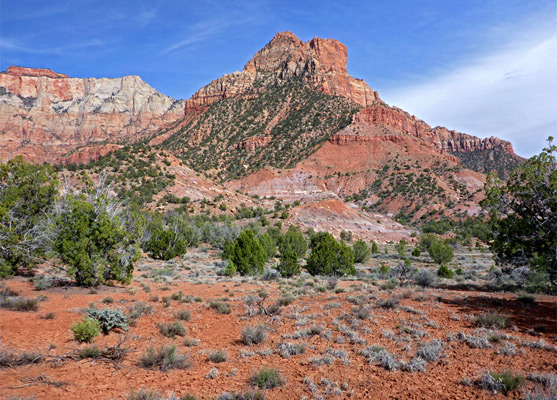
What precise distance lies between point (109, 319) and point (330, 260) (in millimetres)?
16212

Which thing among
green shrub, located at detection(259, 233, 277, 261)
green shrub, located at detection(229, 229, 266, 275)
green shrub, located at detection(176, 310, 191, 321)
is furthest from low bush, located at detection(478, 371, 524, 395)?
green shrub, located at detection(259, 233, 277, 261)

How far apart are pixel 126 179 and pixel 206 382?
51123 mm

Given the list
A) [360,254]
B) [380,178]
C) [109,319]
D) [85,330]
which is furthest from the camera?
Result: [380,178]

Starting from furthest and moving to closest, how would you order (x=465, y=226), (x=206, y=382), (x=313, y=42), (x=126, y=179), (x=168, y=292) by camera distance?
(x=313, y=42) < (x=465, y=226) < (x=126, y=179) < (x=168, y=292) < (x=206, y=382)

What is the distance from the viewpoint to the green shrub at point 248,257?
21.1 metres

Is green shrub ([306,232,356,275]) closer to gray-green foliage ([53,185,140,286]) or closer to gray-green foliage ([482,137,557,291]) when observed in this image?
gray-green foliage ([482,137,557,291])

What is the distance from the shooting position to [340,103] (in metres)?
99.5

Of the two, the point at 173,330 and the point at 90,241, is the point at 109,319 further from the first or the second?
the point at 90,241

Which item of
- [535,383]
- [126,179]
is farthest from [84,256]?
[126,179]

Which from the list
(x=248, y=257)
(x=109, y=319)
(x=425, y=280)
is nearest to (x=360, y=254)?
(x=248, y=257)

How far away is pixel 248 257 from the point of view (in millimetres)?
21234

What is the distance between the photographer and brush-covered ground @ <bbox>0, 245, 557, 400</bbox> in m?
5.18

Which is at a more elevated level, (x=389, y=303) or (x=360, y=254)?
(x=389, y=303)

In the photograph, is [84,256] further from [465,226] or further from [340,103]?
[340,103]
